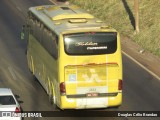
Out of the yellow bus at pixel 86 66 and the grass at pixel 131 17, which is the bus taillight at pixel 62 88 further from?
the grass at pixel 131 17

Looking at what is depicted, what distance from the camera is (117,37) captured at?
21188 millimetres

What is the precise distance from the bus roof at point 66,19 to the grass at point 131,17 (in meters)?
10.2

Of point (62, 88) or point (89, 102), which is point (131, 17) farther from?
point (62, 88)

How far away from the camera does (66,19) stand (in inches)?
899

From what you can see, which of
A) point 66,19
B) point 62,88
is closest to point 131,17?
point 66,19

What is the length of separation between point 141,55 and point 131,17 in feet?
26.3

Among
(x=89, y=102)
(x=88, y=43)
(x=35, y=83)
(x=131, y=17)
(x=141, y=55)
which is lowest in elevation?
(x=141, y=55)

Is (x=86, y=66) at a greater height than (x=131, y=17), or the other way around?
(x=86, y=66)

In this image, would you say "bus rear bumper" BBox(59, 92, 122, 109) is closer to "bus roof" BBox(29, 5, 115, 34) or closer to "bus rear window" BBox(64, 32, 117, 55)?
"bus rear window" BBox(64, 32, 117, 55)

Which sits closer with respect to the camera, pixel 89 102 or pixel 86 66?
pixel 86 66

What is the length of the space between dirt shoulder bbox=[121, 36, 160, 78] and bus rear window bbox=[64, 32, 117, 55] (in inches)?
317

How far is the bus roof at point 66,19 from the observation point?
2153 centimetres

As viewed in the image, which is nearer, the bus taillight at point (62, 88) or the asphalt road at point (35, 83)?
the bus taillight at point (62, 88)

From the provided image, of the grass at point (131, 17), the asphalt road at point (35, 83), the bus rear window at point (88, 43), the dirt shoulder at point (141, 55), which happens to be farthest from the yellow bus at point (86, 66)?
the grass at point (131, 17)
